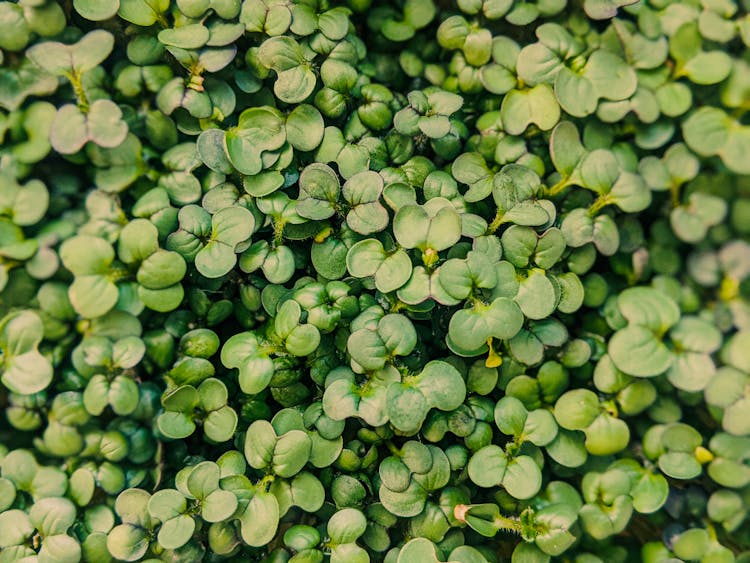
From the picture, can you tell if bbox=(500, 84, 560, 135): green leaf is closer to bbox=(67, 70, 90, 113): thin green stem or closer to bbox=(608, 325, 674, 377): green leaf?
bbox=(608, 325, 674, 377): green leaf

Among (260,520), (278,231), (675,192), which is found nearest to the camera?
(260,520)

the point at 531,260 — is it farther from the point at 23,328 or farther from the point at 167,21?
the point at 23,328

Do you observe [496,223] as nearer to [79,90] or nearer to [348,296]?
[348,296]

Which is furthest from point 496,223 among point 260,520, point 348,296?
point 260,520

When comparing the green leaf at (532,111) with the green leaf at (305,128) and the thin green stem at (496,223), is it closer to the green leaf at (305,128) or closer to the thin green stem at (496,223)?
the thin green stem at (496,223)

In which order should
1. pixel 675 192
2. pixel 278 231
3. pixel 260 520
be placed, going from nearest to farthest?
pixel 260 520 → pixel 278 231 → pixel 675 192

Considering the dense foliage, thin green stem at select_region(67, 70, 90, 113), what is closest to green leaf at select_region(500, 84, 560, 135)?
the dense foliage

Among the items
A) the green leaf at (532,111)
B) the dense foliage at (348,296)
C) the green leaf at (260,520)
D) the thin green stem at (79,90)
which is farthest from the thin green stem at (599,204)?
the thin green stem at (79,90)

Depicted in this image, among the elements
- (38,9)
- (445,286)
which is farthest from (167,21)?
(445,286)
